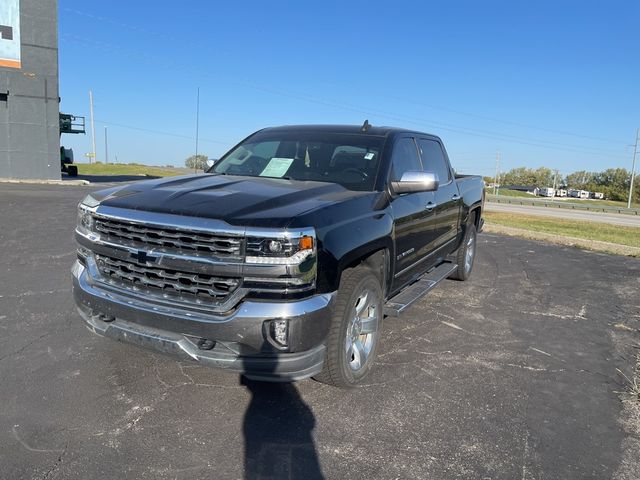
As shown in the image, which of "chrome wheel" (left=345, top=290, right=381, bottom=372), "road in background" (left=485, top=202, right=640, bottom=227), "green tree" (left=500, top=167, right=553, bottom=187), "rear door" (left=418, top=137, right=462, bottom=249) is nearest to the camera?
"chrome wheel" (left=345, top=290, right=381, bottom=372)

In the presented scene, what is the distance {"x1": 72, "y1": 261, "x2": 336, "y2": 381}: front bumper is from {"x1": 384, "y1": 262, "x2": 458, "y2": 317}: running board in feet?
3.77

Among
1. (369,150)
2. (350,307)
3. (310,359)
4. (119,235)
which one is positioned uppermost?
(369,150)

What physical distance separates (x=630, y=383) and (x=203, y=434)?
3.30 m

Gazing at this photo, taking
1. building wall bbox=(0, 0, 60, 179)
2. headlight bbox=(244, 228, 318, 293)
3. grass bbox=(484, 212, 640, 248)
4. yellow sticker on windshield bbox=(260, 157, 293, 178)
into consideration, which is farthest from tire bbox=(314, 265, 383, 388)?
building wall bbox=(0, 0, 60, 179)

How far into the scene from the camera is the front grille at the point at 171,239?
290 centimetres

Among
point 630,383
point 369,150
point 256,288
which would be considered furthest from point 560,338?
point 256,288

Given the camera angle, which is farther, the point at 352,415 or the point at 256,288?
the point at 352,415

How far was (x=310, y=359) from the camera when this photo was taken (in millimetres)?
3033

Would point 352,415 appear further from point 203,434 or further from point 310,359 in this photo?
point 203,434

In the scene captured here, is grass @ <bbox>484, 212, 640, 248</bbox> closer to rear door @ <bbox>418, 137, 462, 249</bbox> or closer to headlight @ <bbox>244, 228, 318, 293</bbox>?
rear door @ <bbox>418, 137, 462, 249</bbox>

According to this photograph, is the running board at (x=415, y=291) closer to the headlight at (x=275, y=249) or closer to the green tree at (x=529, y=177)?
the headlight at (x=275, y=249)

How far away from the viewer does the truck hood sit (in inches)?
117

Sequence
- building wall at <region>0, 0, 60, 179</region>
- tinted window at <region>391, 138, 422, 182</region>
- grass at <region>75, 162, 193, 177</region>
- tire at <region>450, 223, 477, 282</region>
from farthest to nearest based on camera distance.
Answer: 1. grass at <region>75, 162, 193, 177</region>
2. building wall at <region>0, 0, 60, 179</region>
3. tire at <region>450, 223, 477, 282</region>
4. tinted window at <region>391, 138, 422, 182</region>

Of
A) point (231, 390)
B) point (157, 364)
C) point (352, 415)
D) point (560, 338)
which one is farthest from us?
point (560, 338)
